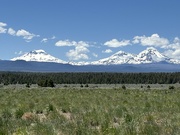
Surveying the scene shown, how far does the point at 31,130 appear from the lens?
11.3 m

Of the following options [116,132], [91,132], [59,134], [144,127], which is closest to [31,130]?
[59,134]

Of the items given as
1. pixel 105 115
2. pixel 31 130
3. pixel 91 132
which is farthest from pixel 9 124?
pixel 105 115

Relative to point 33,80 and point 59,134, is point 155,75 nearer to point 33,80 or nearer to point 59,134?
point 33,80

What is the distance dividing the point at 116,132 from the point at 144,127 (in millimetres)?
998

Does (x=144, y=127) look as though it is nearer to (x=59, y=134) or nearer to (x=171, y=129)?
(x=171, y=129)

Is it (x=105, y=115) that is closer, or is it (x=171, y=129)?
(x=171, y=129)

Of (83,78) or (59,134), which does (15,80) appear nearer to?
(83,78)

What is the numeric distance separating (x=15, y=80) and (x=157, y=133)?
5907 inches

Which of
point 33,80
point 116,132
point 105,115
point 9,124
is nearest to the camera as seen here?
point 116,132

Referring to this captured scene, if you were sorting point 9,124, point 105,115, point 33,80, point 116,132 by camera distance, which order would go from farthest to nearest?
point 33,80 < point 105,115 < point 9,124 < point 116,132

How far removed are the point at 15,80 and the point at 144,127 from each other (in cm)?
14948

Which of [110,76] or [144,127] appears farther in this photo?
[110,76]

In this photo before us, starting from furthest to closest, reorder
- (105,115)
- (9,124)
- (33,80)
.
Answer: (33,80)
(105,115)
(9,124)

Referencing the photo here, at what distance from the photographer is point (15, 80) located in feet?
516
